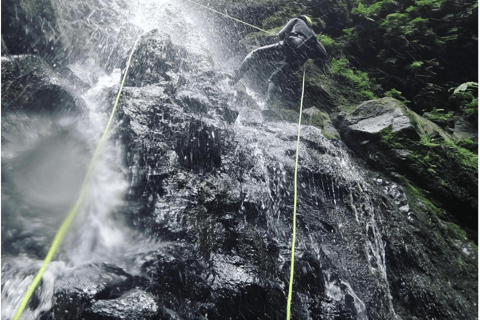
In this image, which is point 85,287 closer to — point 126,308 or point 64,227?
point 126,308

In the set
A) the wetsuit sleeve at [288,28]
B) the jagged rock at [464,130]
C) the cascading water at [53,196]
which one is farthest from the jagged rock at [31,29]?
the jagged rock at [464,130]

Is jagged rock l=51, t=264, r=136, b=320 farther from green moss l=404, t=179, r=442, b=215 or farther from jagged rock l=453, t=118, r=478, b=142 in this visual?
jagged rock l=453, t=118, r=478, b=142

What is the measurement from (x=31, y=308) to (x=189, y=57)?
5.62 m

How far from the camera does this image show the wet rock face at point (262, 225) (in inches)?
99.8

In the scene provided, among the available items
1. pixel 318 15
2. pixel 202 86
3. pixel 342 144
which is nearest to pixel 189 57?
pixel 202 86

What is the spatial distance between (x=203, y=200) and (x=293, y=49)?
449 cm

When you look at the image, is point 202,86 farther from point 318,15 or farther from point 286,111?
point 318,15

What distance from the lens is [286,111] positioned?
247 inches

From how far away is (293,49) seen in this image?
5.86 m

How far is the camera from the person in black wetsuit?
18.8 ft

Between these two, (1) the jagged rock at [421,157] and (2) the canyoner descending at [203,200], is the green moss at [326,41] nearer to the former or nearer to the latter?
(2) the canyoner descending at [203,200]

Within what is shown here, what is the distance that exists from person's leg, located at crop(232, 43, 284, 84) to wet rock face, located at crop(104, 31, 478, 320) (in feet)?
5.43

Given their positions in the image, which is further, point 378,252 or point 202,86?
point 202,86

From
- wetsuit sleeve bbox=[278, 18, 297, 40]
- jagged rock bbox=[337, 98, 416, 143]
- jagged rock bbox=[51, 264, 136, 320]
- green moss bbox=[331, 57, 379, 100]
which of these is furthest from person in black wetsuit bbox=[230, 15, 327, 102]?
jagged rock bbox=[51, 264, 136, 320]
